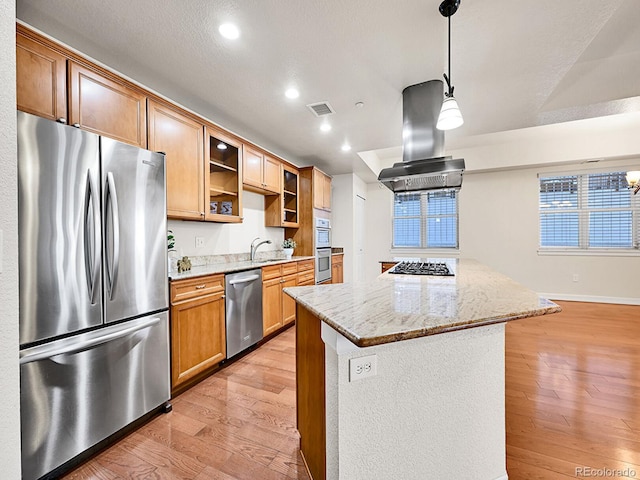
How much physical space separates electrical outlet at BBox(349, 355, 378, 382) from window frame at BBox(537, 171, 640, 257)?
5.87 meters

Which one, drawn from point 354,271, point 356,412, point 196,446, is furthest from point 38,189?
point 354,271

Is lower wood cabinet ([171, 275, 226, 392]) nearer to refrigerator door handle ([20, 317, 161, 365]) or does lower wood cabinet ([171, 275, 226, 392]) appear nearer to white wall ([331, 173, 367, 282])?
refrigerator door handle ([20, 317, 161, 365])

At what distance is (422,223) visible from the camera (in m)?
6.25

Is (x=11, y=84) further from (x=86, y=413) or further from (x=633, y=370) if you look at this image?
(x=633, y=370)

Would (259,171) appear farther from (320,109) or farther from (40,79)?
(40,79)

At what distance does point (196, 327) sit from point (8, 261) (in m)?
1.40

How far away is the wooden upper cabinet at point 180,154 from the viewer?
7.48 ft

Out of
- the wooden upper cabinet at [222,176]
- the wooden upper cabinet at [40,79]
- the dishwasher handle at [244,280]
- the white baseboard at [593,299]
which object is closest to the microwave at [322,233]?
the wooden upper cabinet at [222,176]

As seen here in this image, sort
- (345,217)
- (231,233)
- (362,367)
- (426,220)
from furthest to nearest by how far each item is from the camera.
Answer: (426,220) < (345,217) < (231,233) < (362,367)

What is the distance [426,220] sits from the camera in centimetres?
622

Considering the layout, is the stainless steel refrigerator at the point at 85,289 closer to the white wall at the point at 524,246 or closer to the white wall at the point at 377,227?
the white wall at the point at 377,227

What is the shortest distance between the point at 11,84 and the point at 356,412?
1.75 m

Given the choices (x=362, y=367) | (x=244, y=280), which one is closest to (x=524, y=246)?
(x=244, y=280)

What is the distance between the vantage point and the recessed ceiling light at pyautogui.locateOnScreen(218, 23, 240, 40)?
5.98ft
